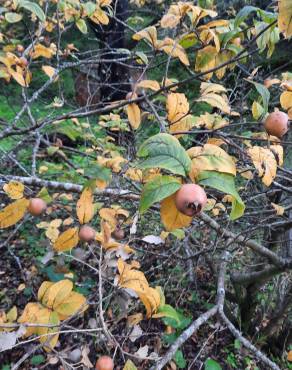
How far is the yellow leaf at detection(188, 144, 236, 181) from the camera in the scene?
2.17ft

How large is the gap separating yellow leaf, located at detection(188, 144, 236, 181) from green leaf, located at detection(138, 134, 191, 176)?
0.02 metres

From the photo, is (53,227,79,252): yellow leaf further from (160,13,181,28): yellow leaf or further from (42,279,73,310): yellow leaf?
(160,13,181,28): yellow leaf

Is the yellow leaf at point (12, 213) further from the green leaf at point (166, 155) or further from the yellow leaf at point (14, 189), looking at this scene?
the green leaf at point (166, 155)

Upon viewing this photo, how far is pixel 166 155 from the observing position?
0.66m

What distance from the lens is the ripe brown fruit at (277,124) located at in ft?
2.89

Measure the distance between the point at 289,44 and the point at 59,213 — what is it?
3858mm

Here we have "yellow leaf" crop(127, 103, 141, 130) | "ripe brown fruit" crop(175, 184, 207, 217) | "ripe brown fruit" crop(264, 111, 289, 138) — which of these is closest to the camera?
"ripe brown fruit" crop(175, 184, 207, 217)

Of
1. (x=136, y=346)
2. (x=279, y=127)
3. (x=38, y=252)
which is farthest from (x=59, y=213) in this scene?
(x=279, y=127)

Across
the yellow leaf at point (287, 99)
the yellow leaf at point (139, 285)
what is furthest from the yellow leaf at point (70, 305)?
the yellow leaf at point (287, 99)

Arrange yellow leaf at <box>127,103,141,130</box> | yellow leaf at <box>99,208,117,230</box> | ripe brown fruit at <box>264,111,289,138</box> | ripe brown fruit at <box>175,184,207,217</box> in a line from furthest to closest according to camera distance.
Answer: yellow leaf at <box>99,208,117,230</box>
yellow leaf at <box>127,103,141,130</box>
ripe brown fruit at <box>264,111,289,138</box>
ripe brown fruit at <box>175,184,207,217</box>

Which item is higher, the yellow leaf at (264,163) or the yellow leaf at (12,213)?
the yellow leaf at (264,163)

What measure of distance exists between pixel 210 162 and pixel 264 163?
29 centimetres

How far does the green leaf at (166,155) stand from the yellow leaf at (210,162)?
0.9 inches

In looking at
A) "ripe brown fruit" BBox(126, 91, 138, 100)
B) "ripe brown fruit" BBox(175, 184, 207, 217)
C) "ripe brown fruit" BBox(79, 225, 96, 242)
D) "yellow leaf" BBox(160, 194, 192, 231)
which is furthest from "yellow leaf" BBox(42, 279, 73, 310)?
"ripe brown fruit" BBox(126, 91, 138, 100)
